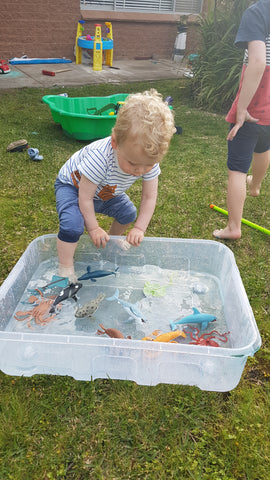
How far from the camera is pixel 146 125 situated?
138cm

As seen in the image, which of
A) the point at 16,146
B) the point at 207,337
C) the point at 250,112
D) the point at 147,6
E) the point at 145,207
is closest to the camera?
the point at 207,337

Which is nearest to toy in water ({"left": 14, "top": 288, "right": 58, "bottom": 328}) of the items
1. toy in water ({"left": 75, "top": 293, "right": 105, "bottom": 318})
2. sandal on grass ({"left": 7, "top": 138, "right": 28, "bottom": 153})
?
toy in water ({"left": 75, "top": 293, "right": 105, "bottom": 318})

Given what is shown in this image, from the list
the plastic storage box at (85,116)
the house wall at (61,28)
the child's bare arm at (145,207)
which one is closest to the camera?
the child's bare arm at (145,207)

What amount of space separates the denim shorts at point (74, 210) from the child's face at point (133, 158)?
0.33 m

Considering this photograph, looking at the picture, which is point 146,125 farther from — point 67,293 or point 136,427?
point 136,427

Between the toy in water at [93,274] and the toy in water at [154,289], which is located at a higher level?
the toy in water at [93,274]

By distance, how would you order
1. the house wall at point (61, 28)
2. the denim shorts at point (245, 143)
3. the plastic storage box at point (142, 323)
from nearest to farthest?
the plastic storage box at point (142, 323), the denim shorts at point (245, 143), the house wall at point (61, 28)

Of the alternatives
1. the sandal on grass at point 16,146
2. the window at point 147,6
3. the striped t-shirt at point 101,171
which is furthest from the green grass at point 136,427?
the window at point 147,6

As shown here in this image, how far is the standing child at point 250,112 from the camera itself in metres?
1.82

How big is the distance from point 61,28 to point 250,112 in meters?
5.79

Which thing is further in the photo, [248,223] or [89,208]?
[248,223]

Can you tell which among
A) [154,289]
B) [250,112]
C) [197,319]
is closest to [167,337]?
[197,319]

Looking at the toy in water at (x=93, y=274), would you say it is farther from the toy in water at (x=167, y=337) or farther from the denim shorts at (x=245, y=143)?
the denim shorts at (x=245, y=143)

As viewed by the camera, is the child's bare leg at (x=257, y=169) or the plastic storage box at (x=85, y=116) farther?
the plastic storage box at (x=85, y=116)
